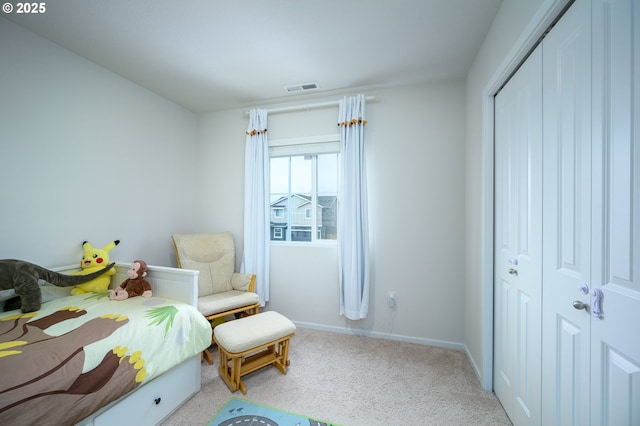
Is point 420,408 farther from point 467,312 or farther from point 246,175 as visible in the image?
point 246,175

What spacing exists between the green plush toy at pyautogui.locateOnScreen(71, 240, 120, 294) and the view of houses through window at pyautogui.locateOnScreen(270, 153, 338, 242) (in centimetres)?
155

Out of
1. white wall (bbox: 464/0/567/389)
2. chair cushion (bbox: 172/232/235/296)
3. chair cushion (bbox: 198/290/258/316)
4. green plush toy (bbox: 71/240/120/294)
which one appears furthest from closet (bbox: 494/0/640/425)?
green plush toy (bbox: 71/240/120/294)

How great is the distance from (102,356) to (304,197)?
2.12 meters

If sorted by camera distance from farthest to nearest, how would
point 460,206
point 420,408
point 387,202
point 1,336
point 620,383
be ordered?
point 387,202 < point 460,206 < point 420,408 < point 1,336 < point 620,383

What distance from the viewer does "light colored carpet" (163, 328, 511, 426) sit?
5.33 feet

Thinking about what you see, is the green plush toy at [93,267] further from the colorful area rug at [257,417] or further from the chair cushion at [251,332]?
the colorful area rug at [257,417]

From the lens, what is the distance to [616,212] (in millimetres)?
826

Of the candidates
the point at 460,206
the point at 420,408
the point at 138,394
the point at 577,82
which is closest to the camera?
the point at 577,82

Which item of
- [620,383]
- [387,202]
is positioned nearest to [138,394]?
[620,383]

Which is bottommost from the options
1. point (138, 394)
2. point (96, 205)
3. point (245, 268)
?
point (138, 394)

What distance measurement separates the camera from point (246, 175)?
2.96 meters

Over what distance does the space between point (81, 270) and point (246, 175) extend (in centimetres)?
166

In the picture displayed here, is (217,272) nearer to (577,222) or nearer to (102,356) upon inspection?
(102,356)

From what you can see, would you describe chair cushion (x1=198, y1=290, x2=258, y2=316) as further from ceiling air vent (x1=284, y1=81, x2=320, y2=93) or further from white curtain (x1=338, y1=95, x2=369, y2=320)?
ceiling air vent (x1=284, y1=81, x2=320, y2=93)
